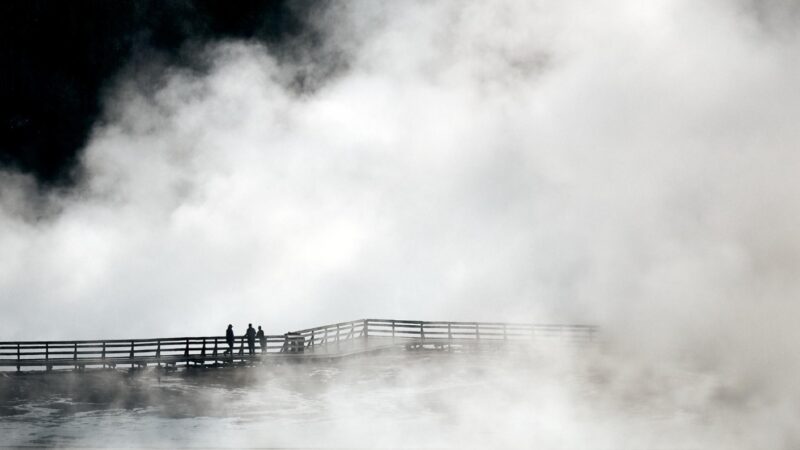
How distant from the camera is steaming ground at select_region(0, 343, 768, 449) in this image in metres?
12.6

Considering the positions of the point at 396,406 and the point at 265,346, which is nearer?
the point at 396,406

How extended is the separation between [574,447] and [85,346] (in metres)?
12.9

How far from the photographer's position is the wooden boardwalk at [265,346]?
66.0ft

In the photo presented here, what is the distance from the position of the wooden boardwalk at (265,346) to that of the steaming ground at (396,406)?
0.48 m

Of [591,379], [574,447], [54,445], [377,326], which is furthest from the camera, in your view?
[377,326]

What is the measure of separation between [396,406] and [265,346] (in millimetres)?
6703

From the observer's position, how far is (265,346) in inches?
835

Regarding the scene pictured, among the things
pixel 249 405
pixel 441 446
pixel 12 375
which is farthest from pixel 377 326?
pixel 441 446

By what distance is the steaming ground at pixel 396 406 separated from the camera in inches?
498

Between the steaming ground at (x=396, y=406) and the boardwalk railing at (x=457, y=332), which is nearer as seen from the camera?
the steaming ground at (x=396, y=406)

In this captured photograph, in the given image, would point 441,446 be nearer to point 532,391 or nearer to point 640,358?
point 532,391

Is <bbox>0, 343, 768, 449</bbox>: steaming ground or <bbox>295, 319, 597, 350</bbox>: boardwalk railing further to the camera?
<bbox>295, 319, 597, 350</bbox>: boardwalk railing

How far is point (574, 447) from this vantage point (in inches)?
469

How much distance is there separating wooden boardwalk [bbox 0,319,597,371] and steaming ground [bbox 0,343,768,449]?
48 cm
